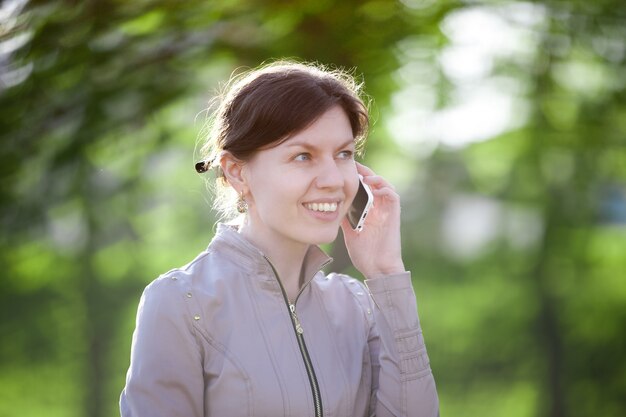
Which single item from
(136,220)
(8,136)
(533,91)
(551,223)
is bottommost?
(551,223)

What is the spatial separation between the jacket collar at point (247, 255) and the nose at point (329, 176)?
22 cm

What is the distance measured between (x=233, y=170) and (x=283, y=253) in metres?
0.24

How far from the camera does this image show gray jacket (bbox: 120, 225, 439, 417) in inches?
74.0

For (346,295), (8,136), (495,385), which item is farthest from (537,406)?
(346,295)

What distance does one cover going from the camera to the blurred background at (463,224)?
6.25m

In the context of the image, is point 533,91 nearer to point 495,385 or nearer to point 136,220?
point 495,385

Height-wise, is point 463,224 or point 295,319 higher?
point 295,319

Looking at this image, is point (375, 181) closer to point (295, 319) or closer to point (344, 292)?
point (344, 292)

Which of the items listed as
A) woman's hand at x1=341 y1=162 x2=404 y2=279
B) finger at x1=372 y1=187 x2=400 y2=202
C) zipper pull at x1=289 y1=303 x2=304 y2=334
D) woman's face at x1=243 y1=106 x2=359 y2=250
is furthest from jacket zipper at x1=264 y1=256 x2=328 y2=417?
finger at x1=372 y1=187 x2=400 y2=202

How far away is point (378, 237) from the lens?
7.48 ft

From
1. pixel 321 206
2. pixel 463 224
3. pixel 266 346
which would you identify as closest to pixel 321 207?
pixel 321 206

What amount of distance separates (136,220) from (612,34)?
166 inches

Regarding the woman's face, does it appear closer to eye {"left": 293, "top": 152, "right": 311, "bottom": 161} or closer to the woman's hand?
eye {"left": 293, "top": 152, "right": 311, "bottom": 161}

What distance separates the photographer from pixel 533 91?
729 cm
